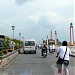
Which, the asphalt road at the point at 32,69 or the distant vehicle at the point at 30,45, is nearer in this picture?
the asphalt road at the point at 32,69

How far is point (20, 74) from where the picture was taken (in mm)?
17297

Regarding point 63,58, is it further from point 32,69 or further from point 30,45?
point 30,45

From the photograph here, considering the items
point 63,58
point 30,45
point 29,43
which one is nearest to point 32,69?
point 63,58

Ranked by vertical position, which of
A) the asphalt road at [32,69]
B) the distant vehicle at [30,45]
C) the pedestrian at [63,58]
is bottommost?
the asphalt road at [32,69]

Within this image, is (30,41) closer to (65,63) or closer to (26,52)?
(26,52)

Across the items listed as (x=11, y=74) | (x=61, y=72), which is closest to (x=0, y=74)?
(x=11, y=74)

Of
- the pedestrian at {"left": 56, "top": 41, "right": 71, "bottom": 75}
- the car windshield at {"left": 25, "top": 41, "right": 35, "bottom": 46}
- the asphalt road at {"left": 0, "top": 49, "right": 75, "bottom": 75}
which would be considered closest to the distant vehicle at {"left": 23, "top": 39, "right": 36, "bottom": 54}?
the car windshield at {"left": 25, "top": 41, "right": 35, "bottom": 46}

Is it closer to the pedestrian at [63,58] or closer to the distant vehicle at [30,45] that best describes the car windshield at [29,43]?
the distant vehicle at [30,45]

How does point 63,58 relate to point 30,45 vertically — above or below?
below

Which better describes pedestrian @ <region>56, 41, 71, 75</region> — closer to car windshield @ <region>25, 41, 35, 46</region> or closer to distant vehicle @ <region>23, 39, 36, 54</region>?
distant vehicle @ <region>23, 39, 36, 54</region>

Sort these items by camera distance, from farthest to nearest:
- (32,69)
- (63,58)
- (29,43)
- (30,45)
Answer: (29,43)
(30,45)
(32,69)
(63,58)

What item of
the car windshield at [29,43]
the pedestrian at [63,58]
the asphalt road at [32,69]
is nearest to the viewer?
the pedestrian at [63,58]

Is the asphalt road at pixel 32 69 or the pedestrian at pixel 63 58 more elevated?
the pedestrian at pixel 63 58

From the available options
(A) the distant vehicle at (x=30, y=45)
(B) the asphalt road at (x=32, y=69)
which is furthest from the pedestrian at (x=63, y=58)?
(A) the distant vehicle at (x=30, y=45)
